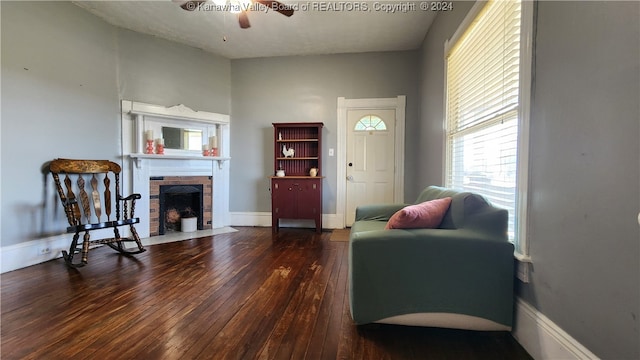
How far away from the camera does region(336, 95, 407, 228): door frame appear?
4.21m

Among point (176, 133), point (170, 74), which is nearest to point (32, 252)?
point (176, 133)

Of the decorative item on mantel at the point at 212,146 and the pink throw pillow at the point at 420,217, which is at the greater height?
the decorative item on mantel at the point at 212,146

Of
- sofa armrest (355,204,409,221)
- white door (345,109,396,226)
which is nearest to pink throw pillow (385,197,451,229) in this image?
sofa armrest (355,204,409,221)

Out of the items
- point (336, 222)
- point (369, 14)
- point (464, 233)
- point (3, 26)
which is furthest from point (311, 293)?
point (3, 26)

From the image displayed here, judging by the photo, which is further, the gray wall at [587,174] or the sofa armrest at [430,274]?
the sofa armrest at [430,274]

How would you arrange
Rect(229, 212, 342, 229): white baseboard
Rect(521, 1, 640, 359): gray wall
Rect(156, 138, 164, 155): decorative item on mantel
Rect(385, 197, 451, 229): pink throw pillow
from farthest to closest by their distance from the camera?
Rect(229, 212, 342, 229): white baseboard
Rect(156, 138, 164, 155): decorative item on mantel
Rect(385, 197, 451, 229): pink throw pillow
Rect(521, 1, 640, 359): gray wall

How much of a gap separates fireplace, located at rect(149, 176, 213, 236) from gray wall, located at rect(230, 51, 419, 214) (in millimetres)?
458

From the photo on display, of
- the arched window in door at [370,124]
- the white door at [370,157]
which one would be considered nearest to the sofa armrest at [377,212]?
the white door at [370,157]

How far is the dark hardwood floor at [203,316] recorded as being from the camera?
4.57 feet

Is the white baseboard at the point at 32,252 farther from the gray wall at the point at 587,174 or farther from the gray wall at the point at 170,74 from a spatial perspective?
the gray wall at the point at 587,174

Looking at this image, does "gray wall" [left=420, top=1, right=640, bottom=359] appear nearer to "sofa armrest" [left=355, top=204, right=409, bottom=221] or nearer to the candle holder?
"sofa armrest" [left=355, top=204, right=409, bottom=221]

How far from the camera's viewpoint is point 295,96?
4.43 metres

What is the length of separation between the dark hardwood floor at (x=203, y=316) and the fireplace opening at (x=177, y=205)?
1182mm

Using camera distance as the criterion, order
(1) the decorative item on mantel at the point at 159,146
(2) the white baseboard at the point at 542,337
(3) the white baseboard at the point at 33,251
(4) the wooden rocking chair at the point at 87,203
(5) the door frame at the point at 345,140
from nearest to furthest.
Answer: (2) the white baseboard at the point at 542,337 < (3) the white baseboard at the point at 33,251 < (4) the wooden rocking chair at the point at 87,203 < (1) the decorative item on mantel at the point at 159,146 < (5) the door frame at the point at 345,140
